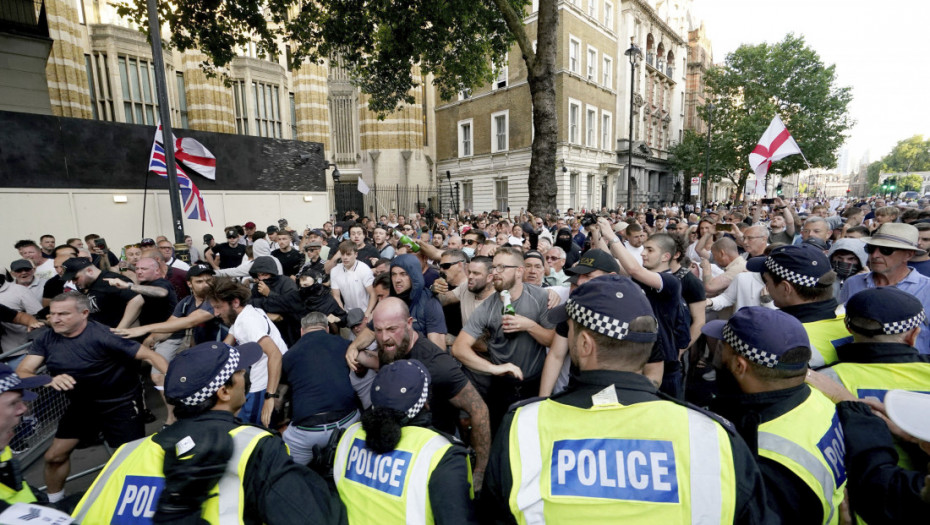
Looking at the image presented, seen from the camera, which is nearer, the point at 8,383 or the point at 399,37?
the point at 8,383

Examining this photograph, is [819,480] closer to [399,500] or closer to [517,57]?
[399,500]

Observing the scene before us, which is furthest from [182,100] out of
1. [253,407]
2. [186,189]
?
[253,407]

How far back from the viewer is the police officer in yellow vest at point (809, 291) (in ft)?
7.54

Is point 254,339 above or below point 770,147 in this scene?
below

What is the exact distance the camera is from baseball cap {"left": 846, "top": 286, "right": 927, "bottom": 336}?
6.30ft

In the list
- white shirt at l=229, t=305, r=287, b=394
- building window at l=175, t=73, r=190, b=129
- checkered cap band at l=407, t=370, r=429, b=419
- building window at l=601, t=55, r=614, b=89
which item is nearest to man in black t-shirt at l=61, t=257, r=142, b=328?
white shirt at l=229, t=305, r=287, b=394

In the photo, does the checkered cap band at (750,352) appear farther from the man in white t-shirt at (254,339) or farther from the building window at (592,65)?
the building window at (592,65)

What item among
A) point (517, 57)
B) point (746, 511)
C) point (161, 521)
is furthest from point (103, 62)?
point (746, 511)

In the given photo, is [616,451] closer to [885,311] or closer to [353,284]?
[885,311]

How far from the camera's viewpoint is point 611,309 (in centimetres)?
146

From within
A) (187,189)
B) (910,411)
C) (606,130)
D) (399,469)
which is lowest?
(399,469)

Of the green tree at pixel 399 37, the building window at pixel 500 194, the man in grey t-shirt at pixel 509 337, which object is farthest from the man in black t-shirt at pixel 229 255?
the building window at pixel 500 194

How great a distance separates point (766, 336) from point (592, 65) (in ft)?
95.4

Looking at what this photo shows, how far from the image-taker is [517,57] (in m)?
26.2
